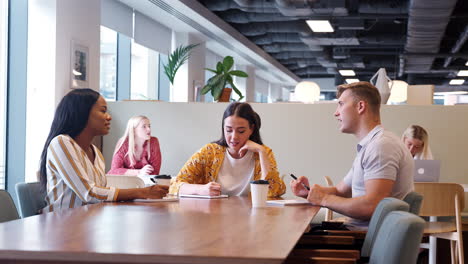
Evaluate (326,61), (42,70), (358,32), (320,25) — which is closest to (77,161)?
(42,70)

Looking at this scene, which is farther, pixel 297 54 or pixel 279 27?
pixel 297 54

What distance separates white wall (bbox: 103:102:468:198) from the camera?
6.65 metres

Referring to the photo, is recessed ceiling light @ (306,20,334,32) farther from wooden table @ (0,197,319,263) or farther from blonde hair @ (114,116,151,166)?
wooden table @ (0,197,319,263)

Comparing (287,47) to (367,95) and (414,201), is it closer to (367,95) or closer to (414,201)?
(367,95)

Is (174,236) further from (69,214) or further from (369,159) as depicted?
(369,159)

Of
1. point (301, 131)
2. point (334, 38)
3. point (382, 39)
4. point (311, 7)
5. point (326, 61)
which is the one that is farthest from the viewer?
point (326, 61)

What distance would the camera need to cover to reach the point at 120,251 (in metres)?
1.51

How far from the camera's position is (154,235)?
180 cm

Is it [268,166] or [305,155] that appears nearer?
[268,166]

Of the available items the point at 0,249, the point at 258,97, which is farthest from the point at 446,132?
the point at 258,97

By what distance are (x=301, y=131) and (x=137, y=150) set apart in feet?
5.60

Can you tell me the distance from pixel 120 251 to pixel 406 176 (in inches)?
68.8

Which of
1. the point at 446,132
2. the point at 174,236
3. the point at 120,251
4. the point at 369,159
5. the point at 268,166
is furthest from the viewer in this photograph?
the point at 446,132

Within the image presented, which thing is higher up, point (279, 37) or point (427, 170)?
point (279, 37)
